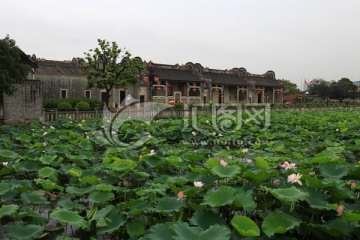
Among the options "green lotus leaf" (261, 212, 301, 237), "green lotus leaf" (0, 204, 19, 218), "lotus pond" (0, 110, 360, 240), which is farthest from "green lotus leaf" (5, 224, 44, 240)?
"green lotus leaf" (261, 212, 301, 237)

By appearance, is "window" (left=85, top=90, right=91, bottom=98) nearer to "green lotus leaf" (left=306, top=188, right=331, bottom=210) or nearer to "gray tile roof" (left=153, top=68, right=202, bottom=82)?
"gray tile roof" (left=153, top=68, right=202, bottom=82)

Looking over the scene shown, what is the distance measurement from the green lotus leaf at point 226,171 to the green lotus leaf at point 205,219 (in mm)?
703

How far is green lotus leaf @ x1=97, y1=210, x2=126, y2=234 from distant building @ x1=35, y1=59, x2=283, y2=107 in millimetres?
25515

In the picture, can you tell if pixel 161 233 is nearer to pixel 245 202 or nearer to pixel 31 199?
pixel 245 202

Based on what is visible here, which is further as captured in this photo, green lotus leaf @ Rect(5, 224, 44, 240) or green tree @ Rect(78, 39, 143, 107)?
green tree @ Rect(78, 39, 143, 107)

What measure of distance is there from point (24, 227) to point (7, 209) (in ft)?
0.75

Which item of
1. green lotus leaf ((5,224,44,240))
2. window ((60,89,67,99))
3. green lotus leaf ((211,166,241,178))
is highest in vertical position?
window ((60,89,67,99))

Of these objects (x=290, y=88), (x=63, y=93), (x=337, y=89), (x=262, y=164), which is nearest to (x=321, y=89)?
(x=337, y=89)

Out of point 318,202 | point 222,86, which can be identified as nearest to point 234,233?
point 318,202

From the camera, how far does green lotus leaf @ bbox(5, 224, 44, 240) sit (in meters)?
2.16

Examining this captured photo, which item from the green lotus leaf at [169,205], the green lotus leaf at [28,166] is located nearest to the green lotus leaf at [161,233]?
the green lotus leaf at [169,205]

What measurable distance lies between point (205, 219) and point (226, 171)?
0.89 metres

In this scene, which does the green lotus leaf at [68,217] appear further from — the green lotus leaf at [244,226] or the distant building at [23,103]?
the distant building at [23,103]

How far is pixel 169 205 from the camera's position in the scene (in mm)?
2447
